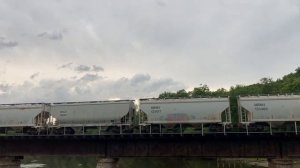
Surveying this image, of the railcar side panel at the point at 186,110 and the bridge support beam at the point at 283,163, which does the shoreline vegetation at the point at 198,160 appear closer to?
the railcar side panel at the point at 186,110

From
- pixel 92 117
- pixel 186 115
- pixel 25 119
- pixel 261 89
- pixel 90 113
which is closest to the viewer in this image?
pixel 186 115

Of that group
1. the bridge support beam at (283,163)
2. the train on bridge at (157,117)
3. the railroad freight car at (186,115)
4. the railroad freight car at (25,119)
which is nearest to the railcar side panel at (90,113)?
the train on bridge at (157,117)

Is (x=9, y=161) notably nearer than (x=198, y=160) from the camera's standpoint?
Yes

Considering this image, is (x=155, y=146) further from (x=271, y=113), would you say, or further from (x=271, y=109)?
(x=271, y=109)

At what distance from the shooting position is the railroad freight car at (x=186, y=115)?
30.8m

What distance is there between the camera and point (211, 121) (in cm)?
3064

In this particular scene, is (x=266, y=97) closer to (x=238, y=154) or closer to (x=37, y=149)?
(x=238, y=154)

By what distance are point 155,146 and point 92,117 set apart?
8397 mm

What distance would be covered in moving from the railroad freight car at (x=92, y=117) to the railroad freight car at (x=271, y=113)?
12.8m

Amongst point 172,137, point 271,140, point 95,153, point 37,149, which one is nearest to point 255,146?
point 271,140

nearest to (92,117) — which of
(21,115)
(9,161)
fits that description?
(21,115)

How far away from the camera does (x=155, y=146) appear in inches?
1222

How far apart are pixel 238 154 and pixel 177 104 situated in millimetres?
8140

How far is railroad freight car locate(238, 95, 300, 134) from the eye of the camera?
29.5 meters
